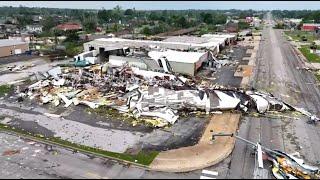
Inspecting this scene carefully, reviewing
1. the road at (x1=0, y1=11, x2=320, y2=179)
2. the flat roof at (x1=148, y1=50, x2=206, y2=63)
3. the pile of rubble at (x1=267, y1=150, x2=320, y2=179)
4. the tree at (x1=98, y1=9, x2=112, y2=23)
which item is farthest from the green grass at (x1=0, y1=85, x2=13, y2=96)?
the tree at (x1=98, y1=9, x2=112, y2=23)

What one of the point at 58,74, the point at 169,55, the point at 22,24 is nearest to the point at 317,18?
the point at 22,24

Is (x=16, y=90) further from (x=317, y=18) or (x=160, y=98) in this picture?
(x=317, y=18)

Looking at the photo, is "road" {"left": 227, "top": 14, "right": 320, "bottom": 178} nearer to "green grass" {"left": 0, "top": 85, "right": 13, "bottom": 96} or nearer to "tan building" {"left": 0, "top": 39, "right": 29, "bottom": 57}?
"green grass" {"left": 0, "top": 85, "right": 13, "bottom": 96}

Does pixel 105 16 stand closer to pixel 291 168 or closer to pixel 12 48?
pixel 12 48

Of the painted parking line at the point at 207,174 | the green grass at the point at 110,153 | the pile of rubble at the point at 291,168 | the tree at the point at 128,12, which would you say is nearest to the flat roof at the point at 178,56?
the green grass at the point at 110,153

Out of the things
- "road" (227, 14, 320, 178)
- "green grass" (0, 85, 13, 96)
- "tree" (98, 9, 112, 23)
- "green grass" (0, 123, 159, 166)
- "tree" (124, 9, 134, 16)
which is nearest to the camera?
"green grass" (0, 123, 159, 166)

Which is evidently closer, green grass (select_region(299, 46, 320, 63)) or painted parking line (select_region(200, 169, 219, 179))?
painted parking line (select_region(200, 169, 219, 179))
